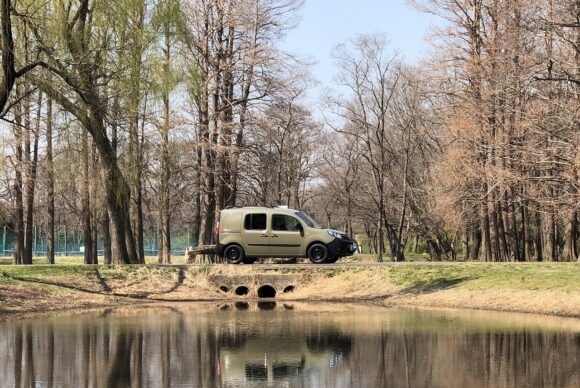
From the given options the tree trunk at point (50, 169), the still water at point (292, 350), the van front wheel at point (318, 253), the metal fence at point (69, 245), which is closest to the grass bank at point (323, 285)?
the van front wheel at point (318, 253)

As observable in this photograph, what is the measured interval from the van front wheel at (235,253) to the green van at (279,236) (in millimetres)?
34

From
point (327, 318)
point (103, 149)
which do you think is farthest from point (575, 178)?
point (103, 149)

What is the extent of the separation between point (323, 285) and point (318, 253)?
6.69 feet

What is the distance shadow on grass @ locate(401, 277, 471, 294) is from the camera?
24216 mm

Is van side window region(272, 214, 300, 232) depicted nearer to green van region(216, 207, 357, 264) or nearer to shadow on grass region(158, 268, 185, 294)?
green van region(216, 207, 357, 264)

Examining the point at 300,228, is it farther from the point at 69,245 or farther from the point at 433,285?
the point at 69,245

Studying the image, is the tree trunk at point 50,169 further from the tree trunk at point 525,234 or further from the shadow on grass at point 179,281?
the tree trunk at point 525,234

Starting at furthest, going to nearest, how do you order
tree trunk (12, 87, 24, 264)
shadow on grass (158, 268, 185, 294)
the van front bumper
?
tree trunk (12, 87, 24, 264) < the van front bumper < shadow on grass (158, 268, 185, 294)

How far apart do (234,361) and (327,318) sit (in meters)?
6.74

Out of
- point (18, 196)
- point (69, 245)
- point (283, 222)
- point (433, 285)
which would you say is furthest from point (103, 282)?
point (69, 245)

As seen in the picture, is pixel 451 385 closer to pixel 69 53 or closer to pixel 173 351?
pixel 173 351

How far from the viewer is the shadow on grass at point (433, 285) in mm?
24216

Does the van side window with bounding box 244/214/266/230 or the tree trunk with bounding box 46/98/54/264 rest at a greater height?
the tree trunk with bounding box 46/98/54/264

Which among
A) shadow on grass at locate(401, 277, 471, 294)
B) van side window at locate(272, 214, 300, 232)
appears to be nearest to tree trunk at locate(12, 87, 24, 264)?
van side window at locate(272, 214, 300, 232)
